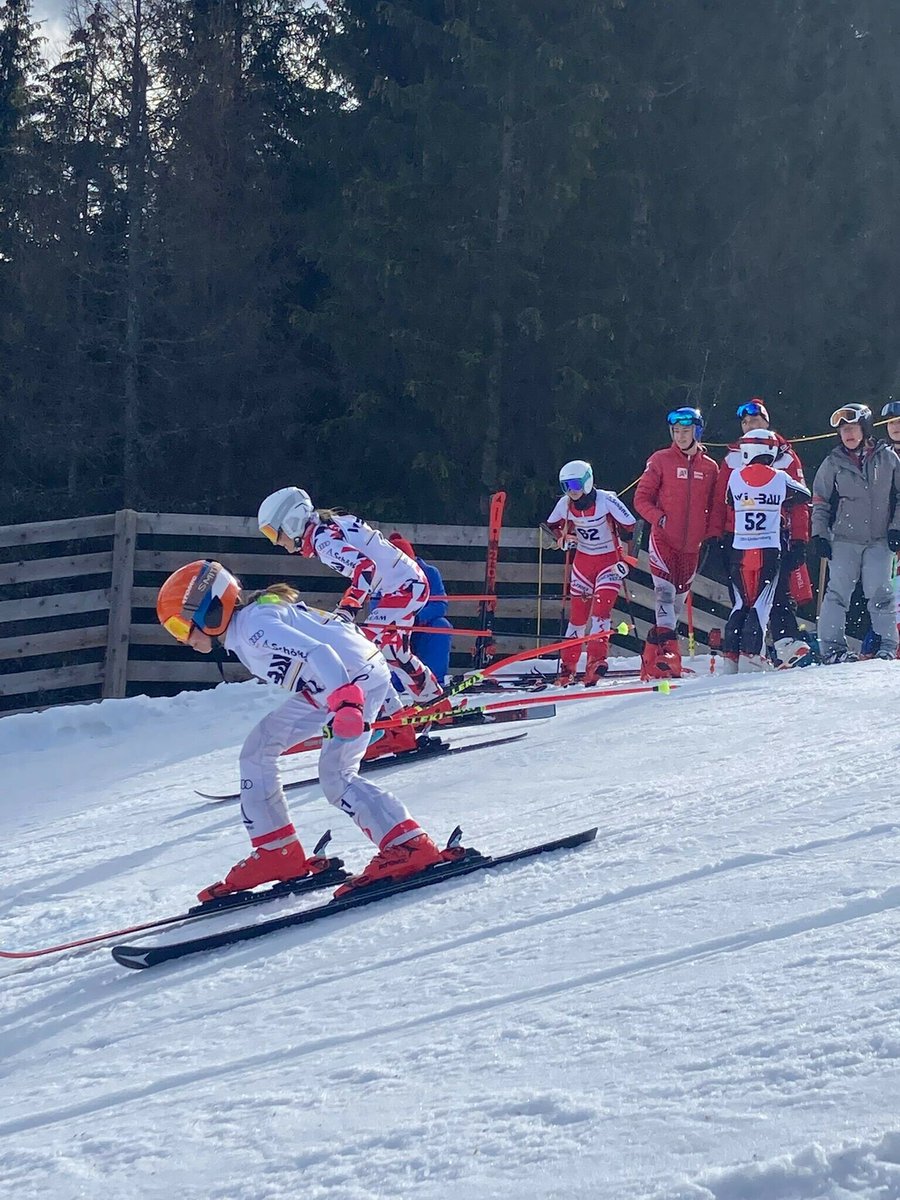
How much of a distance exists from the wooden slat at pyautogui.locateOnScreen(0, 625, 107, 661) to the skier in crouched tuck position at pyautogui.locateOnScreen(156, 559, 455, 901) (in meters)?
6.66

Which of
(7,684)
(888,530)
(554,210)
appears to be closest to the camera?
(888,530)

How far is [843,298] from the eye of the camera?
19578 mm

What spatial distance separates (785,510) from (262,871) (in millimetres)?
5817

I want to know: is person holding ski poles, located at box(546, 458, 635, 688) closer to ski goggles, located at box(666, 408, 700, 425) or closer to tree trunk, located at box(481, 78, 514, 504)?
ski goggles, located at box(666, 408, 700, 425)

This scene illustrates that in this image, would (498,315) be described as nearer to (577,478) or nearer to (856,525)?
(577,478)

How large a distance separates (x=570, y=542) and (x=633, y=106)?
33.7ft

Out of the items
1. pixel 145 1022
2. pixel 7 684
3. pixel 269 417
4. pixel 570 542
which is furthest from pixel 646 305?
pixel 145 1022

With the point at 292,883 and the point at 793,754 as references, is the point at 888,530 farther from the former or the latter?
the point at 292,883

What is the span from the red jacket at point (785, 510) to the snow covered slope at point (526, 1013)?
134 inches

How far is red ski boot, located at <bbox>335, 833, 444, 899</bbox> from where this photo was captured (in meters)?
4.95

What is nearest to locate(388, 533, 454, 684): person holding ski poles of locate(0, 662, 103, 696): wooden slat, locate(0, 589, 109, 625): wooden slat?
locate(0, 589, 109, 625): wooden slat

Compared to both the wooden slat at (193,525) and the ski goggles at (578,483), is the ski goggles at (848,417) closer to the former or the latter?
the ski goggles at (578,483)

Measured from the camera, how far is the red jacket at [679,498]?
32.7ft

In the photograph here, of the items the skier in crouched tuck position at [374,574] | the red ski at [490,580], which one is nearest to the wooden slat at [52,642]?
the red ski at [490,580]
